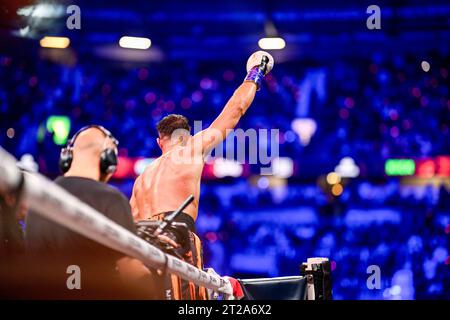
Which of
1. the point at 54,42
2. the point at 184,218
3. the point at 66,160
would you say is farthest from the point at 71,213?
the point at 54,42

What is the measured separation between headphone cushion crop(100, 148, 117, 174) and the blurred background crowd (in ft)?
23.2

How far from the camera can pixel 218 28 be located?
9.12 m

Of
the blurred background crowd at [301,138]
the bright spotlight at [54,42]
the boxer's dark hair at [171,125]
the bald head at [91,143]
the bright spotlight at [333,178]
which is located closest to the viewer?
the bald head at [91,143]

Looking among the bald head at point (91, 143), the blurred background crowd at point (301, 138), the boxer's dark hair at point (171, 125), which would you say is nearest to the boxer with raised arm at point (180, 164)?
the boxer's dark hair at point (171, 125)

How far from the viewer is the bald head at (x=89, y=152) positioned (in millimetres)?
1827

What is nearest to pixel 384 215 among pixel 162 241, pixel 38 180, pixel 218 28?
pixel 218 28

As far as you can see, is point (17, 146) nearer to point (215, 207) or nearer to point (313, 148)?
point (215, 207)

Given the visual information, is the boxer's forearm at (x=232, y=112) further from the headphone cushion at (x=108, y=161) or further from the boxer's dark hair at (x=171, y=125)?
the headphone cushion at (x=108, y=161)

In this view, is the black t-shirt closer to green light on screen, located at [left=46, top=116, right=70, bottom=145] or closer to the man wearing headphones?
the man wearing headphones

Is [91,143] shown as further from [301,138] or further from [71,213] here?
[301,138]

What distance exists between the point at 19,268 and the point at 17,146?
290 inches

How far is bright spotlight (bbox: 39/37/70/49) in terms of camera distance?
850cm

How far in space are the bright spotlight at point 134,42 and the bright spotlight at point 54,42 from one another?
0.78 metres

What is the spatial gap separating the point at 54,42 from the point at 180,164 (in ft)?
20.2
